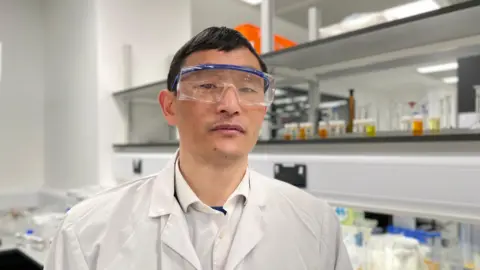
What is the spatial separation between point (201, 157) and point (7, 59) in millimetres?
3483

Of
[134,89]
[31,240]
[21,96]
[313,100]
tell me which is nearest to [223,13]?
[134,89]

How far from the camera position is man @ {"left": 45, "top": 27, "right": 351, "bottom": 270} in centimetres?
102

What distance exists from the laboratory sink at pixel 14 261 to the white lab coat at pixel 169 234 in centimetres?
196

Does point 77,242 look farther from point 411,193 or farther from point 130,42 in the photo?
point 130,42

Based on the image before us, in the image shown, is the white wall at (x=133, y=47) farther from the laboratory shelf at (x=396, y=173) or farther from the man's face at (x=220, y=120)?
the man's face at (x=220, y=120)

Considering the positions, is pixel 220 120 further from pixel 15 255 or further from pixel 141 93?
pixel 15 255

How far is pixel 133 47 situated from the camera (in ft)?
10.5

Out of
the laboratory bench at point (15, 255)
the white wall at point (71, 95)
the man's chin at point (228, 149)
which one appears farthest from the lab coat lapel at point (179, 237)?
the white wall at point (71, 95)

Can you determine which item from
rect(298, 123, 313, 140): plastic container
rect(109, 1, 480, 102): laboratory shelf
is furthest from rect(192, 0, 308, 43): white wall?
rect(298, 123, 313, 140): plastic container

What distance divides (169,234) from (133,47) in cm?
251

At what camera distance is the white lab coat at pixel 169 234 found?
1.03 meters

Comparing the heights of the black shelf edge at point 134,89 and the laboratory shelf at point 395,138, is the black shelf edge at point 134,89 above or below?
above

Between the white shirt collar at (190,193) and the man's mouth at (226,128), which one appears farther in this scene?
the white shirt collar at (190,193)

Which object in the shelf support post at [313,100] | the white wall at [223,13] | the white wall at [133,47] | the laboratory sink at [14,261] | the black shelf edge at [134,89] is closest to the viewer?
the shelf support post at [313,100]
